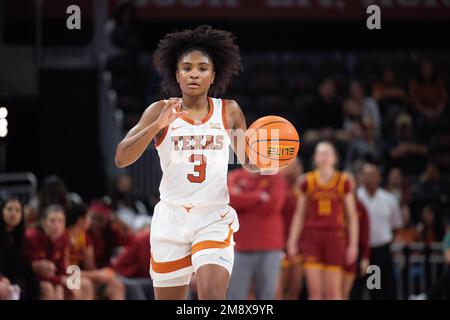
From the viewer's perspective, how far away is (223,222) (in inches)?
226

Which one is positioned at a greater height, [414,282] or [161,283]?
[161,283]

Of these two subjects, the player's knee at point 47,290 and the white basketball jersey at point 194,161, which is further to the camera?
the player's knee at point 47,290

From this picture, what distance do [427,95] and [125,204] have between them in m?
5.02

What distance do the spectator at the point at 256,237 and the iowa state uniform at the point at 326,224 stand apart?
1.45 ft

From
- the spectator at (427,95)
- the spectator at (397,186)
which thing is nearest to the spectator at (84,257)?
the spectator at (397,186)

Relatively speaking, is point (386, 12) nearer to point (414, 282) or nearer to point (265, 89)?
point (265, 89)

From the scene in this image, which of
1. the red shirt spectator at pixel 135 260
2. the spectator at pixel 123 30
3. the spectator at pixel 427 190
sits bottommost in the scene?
the red shirt spectator at pixel 135 260

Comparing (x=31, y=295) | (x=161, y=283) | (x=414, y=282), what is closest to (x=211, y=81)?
(x=161, y=283)

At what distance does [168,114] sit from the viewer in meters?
5.52

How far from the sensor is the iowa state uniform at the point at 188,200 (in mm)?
5699

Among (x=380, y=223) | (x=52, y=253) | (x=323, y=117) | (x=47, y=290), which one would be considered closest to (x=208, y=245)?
(x=47, y=290)

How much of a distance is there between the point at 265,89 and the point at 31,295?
7353 millimetres

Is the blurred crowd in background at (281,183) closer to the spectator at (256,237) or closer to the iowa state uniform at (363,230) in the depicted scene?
the spectator at (256,237)

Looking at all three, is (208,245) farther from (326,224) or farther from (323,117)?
(323,117)
